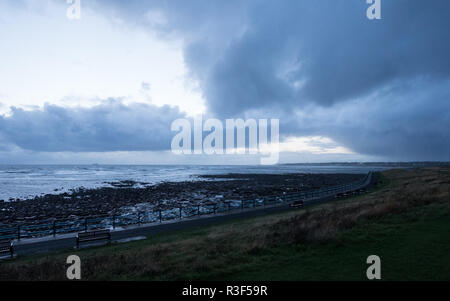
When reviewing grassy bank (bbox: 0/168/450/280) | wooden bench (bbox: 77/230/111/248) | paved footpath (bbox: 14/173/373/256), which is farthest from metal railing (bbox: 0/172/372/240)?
grassy bank (bbox: 0/168/450/280)

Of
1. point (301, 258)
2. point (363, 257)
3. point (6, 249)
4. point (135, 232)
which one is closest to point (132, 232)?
point (135, 232)

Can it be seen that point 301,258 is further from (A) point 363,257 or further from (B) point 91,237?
(B) point 91,237

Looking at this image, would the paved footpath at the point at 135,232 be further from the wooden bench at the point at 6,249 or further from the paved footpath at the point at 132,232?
the wooden bench at the point at 6,249

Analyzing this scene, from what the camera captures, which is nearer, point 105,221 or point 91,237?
point 91,237

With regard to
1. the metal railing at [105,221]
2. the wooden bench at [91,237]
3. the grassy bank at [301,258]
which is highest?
the grassy bank at [301,258]

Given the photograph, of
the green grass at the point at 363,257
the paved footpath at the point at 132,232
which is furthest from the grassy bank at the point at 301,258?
the paved footpath at the point at 132,232

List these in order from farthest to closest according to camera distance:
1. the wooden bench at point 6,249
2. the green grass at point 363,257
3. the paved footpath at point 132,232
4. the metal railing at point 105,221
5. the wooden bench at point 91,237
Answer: the metal railing at point 105,221 < the wooden bench at point 91,237 < the paved footpath at point 132,232 < the wooden bench at point 6,249 < the green grass at point 363,257

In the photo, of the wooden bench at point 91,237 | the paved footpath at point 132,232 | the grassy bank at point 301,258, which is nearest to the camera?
the grassy bank at point 301,258

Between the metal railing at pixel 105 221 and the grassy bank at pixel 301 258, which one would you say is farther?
the metal railing at pixel 105 221

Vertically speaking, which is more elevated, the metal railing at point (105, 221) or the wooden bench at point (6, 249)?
the wooden bench at point (6, 249)
